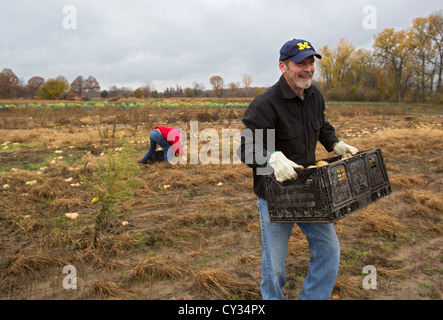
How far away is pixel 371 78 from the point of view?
59.7m

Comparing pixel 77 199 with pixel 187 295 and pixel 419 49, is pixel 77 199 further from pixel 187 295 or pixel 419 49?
pixel 419 49

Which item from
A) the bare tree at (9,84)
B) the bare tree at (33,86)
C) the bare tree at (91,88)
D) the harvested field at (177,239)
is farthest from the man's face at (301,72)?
the bare tree at (33,86)

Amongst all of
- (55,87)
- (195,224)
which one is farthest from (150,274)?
(55,87)

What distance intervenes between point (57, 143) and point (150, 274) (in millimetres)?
9266

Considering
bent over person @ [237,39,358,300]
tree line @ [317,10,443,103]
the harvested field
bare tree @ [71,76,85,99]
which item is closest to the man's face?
bent over person @ [237,39,358,300]

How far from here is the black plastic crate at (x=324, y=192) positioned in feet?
7.03

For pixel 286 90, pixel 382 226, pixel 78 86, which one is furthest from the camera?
pixel 78 86

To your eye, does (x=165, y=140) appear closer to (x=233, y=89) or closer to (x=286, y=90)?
(x=286, y=90)

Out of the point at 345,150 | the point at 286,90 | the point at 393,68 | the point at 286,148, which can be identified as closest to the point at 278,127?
the point at 286,148

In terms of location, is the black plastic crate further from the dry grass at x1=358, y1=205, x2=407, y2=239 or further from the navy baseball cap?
the dry grass at x1=358, y1=205, x2=407, y2=239

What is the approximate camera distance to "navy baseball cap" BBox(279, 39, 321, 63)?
2359 mm

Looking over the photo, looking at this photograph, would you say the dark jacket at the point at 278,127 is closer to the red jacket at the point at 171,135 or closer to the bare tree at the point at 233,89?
the red jacket at the point at 171,135

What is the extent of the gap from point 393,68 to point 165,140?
56.8 m

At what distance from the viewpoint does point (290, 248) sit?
372cm
